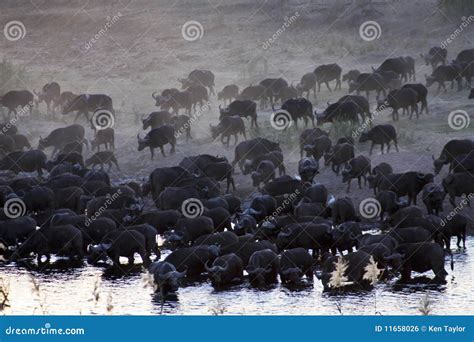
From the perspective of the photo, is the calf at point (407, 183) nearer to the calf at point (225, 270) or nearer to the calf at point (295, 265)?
the calf at point (295, 265)

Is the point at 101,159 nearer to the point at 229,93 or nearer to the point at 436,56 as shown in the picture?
the point at 229,93

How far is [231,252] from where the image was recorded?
19.8 m

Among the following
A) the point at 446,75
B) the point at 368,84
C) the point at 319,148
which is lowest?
the point at 319,148

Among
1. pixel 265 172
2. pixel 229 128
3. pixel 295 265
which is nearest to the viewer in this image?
pixel 295 265

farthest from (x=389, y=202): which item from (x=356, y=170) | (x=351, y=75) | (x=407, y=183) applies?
(x=351, y=75)

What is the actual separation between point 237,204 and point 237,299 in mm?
5700

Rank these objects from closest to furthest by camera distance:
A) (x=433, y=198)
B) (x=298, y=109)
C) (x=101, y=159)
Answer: (x=433, y=198) → (x=101, y=159) → (x=298, y=109)

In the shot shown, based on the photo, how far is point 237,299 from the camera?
18.2 meters

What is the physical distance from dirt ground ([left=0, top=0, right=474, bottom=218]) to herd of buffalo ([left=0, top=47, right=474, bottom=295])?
70 centimetres

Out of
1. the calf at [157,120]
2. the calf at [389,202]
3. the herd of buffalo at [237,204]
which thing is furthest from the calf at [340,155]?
the calf at [157,120]

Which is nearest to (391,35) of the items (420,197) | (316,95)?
(316,95)

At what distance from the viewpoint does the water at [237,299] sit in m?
17.5

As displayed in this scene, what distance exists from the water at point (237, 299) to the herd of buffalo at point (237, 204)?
0.34 meters

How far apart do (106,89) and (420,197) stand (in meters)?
16.5
